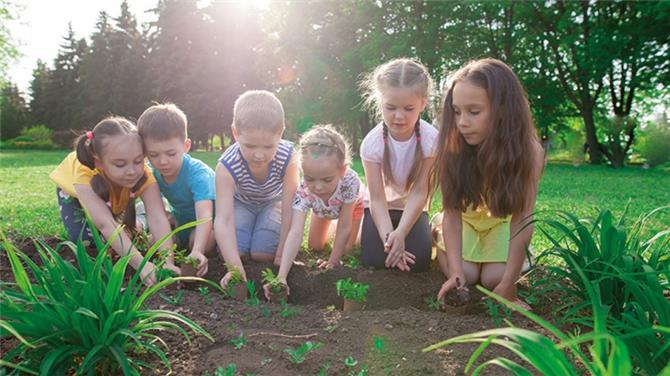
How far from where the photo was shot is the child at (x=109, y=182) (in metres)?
3.40

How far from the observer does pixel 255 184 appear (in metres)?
4.17

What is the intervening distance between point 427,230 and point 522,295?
1025 millimetres

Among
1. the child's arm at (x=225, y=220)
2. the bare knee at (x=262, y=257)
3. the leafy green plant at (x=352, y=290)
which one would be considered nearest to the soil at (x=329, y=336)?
the leafy green plant at (x=352, y=290)

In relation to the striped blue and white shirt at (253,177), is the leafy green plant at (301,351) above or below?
below

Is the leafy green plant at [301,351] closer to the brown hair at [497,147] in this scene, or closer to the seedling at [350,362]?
the seedling at [350,362]

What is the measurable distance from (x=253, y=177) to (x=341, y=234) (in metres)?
A: 0.88

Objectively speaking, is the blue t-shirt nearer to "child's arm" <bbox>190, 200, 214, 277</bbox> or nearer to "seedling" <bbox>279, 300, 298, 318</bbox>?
"child's arm" <bbox>190, 200, 214, 277</bbox>

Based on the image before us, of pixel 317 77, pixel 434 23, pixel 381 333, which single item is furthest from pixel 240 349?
pixel 317 77

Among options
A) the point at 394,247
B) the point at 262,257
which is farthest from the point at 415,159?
the point at 262,257

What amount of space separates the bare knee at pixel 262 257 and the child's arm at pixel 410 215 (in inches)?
41.1

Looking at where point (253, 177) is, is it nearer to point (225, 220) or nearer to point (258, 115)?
point (225, 220)

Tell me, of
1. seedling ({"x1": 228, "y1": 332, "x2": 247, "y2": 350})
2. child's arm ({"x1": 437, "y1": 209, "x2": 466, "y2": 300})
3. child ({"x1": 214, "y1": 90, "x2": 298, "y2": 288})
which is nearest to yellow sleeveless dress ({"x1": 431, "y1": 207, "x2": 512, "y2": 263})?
child's arm ({"x1": 437, "y1": 209, "x2": 466, "y2": 300})

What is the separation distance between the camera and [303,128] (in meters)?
28.0

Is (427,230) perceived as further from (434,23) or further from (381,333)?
(434,23)
